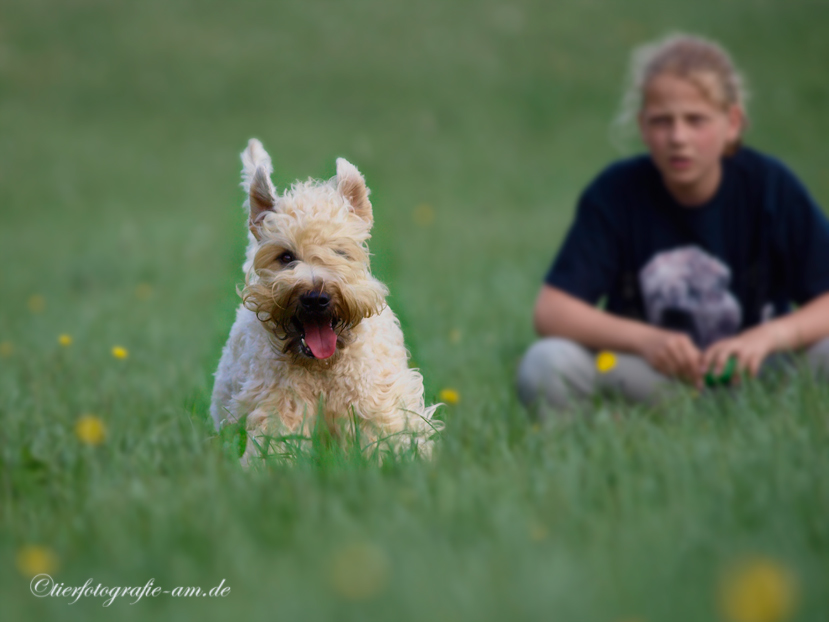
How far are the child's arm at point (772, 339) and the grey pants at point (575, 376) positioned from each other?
79mm

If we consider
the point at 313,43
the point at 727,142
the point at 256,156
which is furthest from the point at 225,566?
the point at 313,43

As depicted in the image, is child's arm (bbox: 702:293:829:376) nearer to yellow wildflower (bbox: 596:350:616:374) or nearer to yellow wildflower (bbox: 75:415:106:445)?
yellow wildflower (bbox: 596:350:616:374)

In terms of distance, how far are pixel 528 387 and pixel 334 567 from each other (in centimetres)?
247

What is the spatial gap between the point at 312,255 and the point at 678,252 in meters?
2.54

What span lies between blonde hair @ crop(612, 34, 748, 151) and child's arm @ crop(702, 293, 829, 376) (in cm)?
106

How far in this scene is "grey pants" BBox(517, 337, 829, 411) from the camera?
4188 millimetres

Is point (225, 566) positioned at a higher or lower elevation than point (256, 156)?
lower

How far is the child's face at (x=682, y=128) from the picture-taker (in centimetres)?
418

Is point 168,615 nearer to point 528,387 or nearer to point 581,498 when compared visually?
point 581,498

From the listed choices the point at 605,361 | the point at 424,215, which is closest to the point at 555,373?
the point at 605,361

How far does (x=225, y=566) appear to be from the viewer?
2082 mm

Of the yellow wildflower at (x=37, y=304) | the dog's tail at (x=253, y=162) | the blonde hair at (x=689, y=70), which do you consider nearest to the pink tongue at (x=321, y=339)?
the dog's tail at (x=253, y=162)

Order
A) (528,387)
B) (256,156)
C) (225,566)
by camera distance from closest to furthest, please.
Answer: (225,566) → (256,156) → (528,387)

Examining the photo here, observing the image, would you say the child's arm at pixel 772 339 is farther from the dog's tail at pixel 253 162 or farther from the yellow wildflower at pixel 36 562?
the yellow wildflower at pixel 36 562
